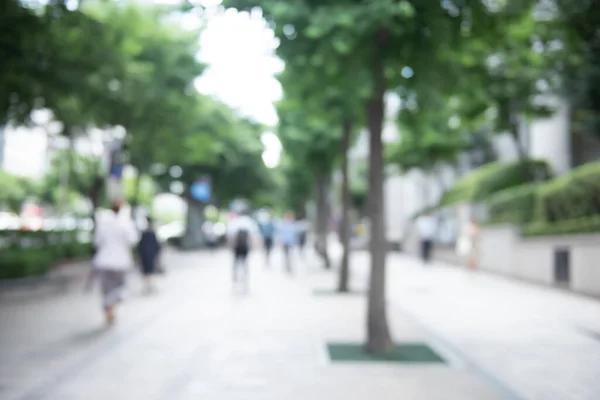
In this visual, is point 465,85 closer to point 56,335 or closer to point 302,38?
point 302,38

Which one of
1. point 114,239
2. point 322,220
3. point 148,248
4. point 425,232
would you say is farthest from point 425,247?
point 114,239

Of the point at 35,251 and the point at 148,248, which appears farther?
the point at 35,251

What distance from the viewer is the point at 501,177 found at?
25672 mm

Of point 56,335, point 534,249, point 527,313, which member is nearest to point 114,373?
point 56,335

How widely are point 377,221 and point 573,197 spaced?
9195 millimetres

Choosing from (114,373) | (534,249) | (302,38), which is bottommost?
(114,373)

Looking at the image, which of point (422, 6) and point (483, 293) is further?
point (483, 293)

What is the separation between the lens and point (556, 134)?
77.7 feet

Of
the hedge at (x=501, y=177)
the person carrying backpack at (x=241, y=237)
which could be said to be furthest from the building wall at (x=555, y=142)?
the person carrying backpack at (x=241, y=237)

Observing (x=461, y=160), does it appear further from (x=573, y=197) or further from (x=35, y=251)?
(x=35, y=251)

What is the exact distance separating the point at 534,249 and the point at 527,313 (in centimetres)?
624

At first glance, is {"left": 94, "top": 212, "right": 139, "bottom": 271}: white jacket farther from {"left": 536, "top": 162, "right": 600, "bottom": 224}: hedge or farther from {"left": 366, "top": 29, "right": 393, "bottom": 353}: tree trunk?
{"left": 536, "top": 162, "right": 600, "bottom": 224}: hedge

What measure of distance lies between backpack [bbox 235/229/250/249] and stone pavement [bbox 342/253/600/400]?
10.9ft

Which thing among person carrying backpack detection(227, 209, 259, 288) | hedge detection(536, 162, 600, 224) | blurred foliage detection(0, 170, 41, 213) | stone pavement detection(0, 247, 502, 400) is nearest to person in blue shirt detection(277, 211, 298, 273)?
person carrying backpack detection(227, 209, 259, 288)
